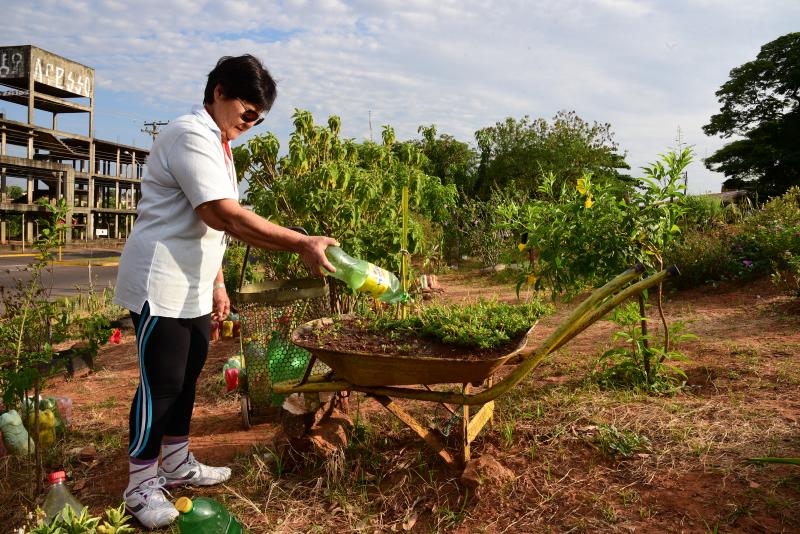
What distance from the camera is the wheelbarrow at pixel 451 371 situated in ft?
6.51

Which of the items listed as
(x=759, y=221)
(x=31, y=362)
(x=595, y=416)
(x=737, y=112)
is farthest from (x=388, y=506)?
(x=737, y=112)

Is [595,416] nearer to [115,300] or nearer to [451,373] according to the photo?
[451,373]

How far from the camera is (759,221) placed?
7.89 metres

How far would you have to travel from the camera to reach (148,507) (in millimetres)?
2301

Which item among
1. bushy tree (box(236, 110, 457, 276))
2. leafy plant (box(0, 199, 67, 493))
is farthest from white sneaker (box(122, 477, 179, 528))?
bushy tree (box(236, 110, 457, 276))

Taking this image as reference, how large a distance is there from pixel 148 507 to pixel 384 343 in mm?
1180

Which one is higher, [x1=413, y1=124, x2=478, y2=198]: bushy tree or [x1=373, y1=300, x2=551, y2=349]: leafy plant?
[x1=413, y1=124, x2=478, y2=198]: bushy tree

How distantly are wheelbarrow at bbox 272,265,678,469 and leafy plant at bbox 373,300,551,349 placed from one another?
101 millimetres

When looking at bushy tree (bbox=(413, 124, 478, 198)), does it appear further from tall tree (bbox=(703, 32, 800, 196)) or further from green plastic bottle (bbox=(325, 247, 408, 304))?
green plastic bottle (bbox=(325, 247, 408, 304))

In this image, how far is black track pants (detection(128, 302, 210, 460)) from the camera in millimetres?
2191

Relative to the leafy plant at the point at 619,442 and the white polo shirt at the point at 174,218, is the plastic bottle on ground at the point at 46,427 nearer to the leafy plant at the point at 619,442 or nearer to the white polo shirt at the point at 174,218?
the white polo shirt at the point at 174,218

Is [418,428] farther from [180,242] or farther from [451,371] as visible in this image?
[180,242]

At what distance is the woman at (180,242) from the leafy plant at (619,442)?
5.06 ft

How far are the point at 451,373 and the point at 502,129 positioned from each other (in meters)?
20.2
